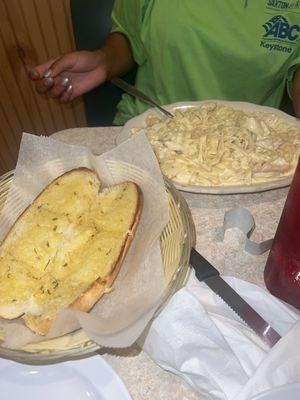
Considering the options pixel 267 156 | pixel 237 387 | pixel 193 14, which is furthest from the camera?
pixel 193 14

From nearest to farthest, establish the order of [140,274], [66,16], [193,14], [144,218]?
[140,274]
[144,218]
[193,14]
[66,16]

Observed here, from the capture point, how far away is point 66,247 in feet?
2.44

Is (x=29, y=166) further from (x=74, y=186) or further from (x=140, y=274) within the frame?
(x=140, y=274)

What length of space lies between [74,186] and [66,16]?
130 centimetres

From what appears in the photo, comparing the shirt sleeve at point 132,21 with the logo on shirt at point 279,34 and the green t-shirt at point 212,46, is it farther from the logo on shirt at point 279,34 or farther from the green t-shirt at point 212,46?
the logo on shirt at point 279,34

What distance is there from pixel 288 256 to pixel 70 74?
856 mm

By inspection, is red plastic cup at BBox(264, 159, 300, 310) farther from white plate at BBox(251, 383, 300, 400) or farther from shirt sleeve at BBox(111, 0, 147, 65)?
shirt sleeve at BBox(111, 0, 147, 65)

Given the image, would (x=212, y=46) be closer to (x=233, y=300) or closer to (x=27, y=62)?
(x=233, y=300)

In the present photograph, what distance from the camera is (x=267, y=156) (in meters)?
0.92

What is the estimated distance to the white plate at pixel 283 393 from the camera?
498mm

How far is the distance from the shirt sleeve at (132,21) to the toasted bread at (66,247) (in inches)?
24.8

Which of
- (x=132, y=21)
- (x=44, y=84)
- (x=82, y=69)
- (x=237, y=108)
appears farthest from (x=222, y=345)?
(x=132, y=21)

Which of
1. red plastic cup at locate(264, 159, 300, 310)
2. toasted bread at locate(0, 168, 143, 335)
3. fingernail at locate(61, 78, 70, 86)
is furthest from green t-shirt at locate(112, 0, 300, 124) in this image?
red plastic cup at locate(264, 159, 300, 310)

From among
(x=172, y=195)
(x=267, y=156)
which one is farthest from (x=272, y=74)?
(x=172, y=195)
